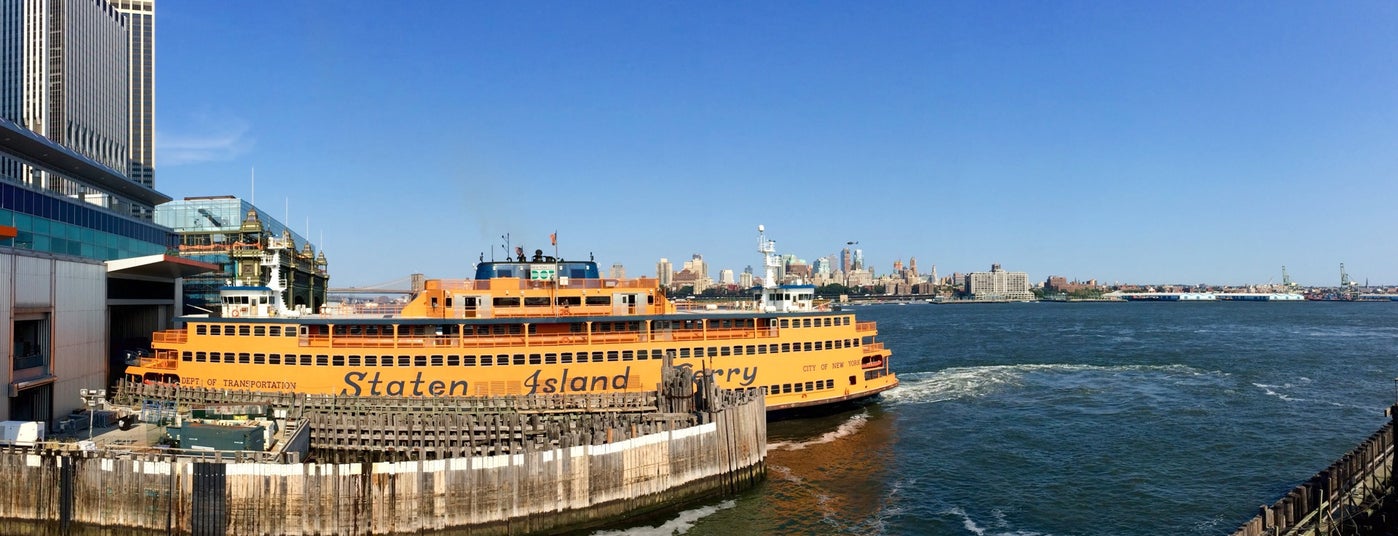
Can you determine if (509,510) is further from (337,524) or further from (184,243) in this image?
(184,243)

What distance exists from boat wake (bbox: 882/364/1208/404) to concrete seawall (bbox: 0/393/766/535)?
30.0 metres

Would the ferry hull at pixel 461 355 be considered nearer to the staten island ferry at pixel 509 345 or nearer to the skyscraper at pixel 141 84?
the staten island ferry at pixel 509 345

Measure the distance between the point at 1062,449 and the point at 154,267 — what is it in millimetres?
46986

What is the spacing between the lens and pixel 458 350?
34406 mm

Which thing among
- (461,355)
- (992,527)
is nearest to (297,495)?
(461,355)

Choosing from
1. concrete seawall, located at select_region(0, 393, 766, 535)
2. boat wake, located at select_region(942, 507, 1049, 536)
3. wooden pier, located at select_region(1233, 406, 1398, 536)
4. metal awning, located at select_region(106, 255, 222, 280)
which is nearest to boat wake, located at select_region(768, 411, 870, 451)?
boat wake, located at select_region(942, 507, 1049, 536)

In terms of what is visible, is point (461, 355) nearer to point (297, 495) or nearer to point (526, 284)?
point (526, 284)

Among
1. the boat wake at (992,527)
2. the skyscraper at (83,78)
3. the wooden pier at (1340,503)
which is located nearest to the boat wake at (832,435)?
the boat wake at (992,527)

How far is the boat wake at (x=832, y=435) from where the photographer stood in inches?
1353

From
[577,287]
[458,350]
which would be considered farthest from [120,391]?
[577,287]

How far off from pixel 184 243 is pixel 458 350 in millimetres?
63051

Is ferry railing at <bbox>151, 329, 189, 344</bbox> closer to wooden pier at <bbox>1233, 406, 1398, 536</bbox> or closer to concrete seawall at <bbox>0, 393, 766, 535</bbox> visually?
concrete seawall at <bbox>0, 393, 766, 535</bbox>

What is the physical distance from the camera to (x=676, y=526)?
23594 mm

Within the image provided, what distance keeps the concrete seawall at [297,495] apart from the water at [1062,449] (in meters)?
3.00
